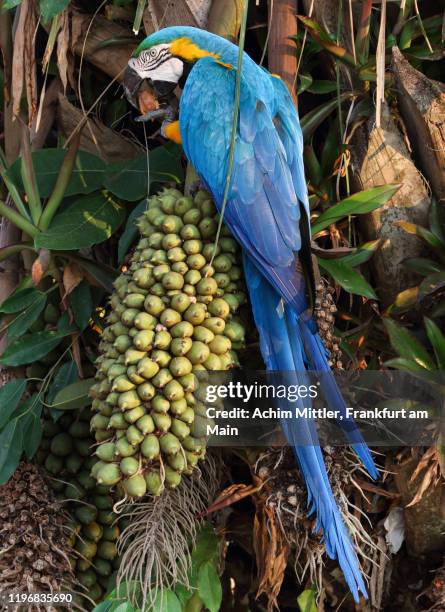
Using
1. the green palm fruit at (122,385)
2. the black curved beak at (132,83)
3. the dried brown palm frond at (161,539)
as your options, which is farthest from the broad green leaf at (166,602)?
the black curved beak at (132,83)

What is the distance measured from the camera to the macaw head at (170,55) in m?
1.23

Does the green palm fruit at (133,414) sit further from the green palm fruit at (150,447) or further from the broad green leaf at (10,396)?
the broad green leaf at (10,396)

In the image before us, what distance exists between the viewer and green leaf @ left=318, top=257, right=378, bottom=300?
1.33 meters

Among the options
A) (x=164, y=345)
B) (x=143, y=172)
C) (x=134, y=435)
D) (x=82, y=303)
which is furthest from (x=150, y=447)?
(x=143, y=172)

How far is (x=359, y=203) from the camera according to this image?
1342 mm

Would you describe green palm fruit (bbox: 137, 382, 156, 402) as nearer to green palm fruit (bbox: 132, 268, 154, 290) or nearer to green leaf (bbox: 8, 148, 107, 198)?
green palm fruit (bbox: 132, 268, 154, 290)

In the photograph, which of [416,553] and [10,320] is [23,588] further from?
[416,553]

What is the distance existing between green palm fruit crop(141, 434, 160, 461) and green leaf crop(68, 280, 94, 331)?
1.42 ft

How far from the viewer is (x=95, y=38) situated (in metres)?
1.52

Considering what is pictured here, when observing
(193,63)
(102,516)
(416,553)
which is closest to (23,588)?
(102,516)

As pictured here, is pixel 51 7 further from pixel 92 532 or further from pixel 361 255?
pixel 92 532

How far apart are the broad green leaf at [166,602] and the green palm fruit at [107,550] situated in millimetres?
190

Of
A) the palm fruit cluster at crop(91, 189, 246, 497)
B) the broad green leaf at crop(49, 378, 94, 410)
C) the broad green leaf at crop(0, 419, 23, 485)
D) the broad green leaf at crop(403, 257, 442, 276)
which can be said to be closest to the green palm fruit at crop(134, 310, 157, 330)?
the palm fruit cluster at crop(91, 189, 246, 497)

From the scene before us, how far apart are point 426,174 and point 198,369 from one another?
61 cm
